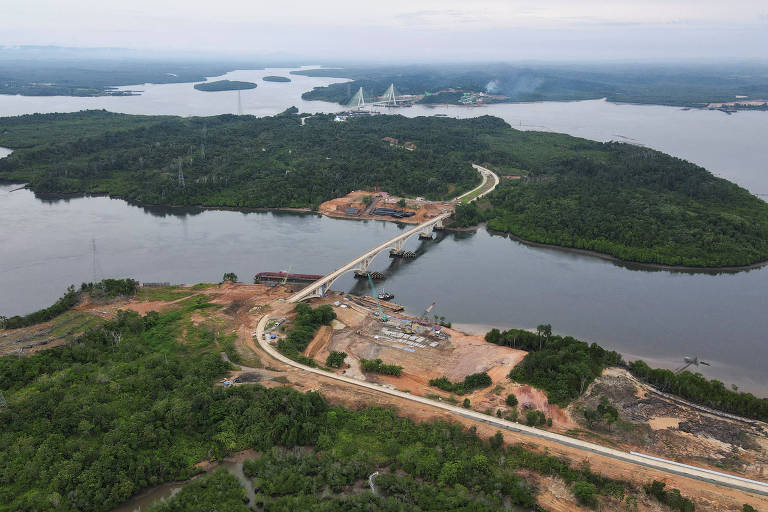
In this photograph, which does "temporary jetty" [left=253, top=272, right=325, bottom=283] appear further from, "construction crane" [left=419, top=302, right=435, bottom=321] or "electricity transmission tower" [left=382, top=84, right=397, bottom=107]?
"electricity transmission tower" [left=382, top=84, right=397, bottom=107]

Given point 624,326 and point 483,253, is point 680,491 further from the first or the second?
point 483,253

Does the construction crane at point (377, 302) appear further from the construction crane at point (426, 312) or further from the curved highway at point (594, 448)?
the curved highway at point (594, 448)

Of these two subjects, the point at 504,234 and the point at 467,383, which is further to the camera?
the point at 504,234

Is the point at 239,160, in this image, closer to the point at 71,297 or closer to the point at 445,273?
the point at 71,297

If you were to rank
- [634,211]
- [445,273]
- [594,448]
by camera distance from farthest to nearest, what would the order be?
[634,211] → [445,273] → [594,448]

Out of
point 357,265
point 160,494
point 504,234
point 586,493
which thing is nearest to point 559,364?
point 586,493

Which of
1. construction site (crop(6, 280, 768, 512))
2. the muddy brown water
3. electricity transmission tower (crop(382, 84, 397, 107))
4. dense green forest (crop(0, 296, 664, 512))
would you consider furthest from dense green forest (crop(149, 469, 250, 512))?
electricity transmission tower (crop(382, 84, 397, 107))


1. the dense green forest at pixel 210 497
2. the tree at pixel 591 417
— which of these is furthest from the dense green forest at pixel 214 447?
the tree at pixel 591 417
